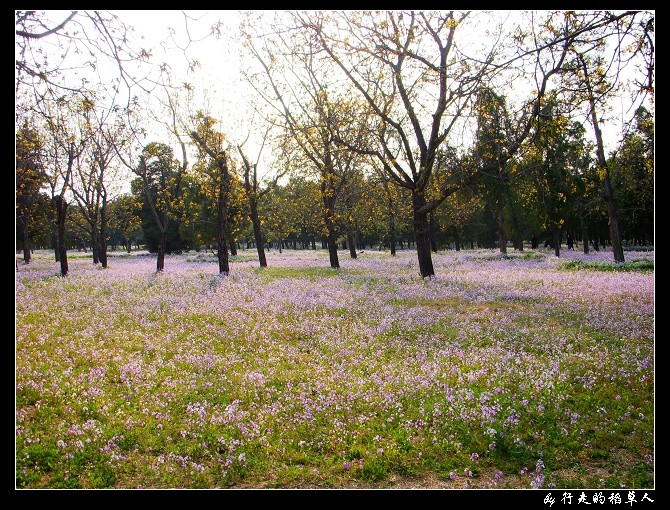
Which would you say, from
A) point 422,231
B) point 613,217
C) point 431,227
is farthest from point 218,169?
point 431,227

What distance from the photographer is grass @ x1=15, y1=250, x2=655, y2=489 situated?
20.6 ft

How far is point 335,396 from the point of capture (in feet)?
28.6

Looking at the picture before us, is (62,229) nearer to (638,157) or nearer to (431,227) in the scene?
(638,157)

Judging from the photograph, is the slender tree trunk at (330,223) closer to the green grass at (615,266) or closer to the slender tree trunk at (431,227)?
the green grass at (615,266)

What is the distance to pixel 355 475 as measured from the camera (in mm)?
6160

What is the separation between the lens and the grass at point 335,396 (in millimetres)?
6276

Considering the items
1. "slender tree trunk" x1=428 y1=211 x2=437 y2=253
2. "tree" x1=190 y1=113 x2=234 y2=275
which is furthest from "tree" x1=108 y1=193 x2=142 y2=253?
"slender tree trunk" x1=428 y1=211 x2=437 y2=253

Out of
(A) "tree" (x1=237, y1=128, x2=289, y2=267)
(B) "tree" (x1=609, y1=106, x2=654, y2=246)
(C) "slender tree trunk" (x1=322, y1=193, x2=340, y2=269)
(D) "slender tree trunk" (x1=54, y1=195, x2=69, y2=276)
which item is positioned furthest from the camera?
(A) "tree" (x1=237, y1=128, x2=289, y2=267)

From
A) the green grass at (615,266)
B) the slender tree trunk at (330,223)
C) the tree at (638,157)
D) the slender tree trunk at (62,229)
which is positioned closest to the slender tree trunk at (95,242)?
the slender tree trunk at (62,229)

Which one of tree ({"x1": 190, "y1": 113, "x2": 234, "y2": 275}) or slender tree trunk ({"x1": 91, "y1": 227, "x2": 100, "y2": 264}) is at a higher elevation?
tree ({"x1": 190, "y1": 113, "x2": 234, "y2": 275})

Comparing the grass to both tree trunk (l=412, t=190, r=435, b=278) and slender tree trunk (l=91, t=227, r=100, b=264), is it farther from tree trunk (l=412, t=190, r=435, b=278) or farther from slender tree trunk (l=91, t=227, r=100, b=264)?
slender tree trunk (l=91, t=227, r=100, b=264)

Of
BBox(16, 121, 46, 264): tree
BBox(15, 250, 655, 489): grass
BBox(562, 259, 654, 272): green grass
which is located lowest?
BBox(15, 250, 655, 489): grass

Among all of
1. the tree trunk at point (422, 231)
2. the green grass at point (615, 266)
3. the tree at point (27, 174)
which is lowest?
the green grass at point (615, 266)
